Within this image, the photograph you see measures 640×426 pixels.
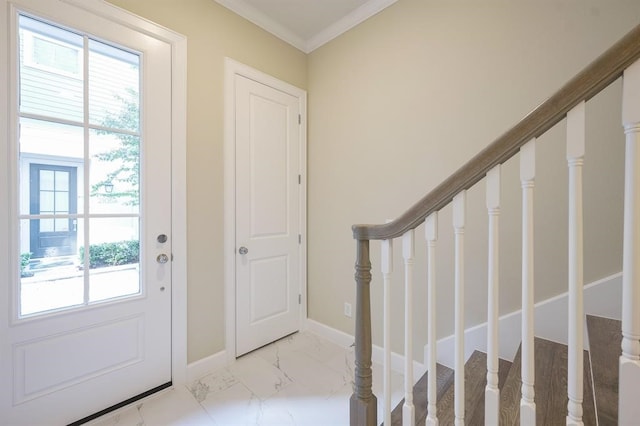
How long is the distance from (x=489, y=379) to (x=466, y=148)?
1379 millimetres

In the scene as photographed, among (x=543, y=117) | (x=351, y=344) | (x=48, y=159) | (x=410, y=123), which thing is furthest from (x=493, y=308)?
(x=48, y=159)

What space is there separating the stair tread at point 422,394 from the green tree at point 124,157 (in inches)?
72.8

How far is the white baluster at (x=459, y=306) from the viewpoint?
866 millimetres

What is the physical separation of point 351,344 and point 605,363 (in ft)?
5.37

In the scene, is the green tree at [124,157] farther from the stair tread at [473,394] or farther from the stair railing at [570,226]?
the stair tread at [473,394]

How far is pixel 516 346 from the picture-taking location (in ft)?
5.13

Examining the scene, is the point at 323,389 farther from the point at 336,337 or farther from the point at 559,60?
the point at 559,60

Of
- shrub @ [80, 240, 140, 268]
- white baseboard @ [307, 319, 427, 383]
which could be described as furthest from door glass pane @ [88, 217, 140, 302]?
white baseboard @ [307, 319, 427, 383]

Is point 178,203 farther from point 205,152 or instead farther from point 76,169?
point 76,169

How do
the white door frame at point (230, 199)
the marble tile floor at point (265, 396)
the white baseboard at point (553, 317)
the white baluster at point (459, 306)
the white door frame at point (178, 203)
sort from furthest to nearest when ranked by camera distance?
the white door frame at point (230, 199) < the white door frame at point (178, 203) < the marble tile floor at point (265, 396) < the white baseboard at point (553, 317) < the white baluster at point (459, 306)

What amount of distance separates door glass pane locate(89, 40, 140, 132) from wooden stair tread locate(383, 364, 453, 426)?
2121 millimetres

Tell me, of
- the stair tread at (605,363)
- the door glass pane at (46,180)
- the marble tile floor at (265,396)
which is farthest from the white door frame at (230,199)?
the stair tread at (605,363)

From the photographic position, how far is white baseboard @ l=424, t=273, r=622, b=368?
136 centimetres

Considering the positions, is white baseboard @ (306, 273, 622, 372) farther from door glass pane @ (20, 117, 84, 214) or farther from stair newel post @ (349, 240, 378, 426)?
door glass pane @ (20, 117, 84, 214)
